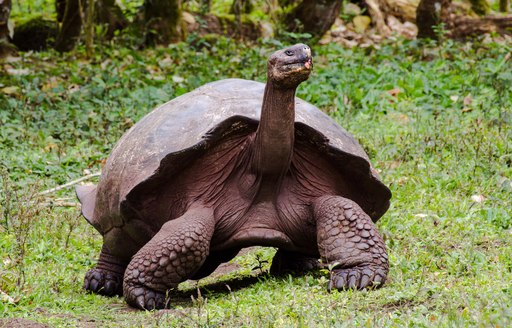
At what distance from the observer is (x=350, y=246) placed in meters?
4.25

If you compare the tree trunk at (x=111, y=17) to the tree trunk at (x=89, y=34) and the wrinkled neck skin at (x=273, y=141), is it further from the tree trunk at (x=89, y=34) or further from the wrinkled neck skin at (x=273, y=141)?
the wrinkled neck skin at (x=273, y=141)

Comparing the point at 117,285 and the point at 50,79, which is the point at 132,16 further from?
the point at 117,285

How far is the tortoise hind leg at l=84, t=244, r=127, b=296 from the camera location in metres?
4.89

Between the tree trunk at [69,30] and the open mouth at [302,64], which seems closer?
the open mouth at [302,64]

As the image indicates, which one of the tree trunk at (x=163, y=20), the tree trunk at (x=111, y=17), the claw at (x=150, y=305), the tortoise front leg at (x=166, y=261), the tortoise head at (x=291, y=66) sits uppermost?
the tortoise head at (x=291, y=66)

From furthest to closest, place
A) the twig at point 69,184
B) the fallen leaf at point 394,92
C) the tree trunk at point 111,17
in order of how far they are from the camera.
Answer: the tree trunk at point 111,17
the fallen leaf at point 394,92
the twig at point 69,184

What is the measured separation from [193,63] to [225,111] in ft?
18.3

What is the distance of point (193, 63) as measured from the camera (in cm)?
995

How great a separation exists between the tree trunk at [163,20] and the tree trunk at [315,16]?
1.44 m

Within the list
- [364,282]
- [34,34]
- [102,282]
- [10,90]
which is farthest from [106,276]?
[34,34]

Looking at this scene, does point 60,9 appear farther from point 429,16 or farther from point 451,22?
point 451,22

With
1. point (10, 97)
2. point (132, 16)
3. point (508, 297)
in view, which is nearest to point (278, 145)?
point (508, 297)

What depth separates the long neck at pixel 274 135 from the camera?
13.5 ft

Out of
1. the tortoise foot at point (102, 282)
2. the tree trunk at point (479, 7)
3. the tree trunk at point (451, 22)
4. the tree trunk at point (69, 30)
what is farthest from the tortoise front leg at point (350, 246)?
the tree trunk at point (479, 7)
